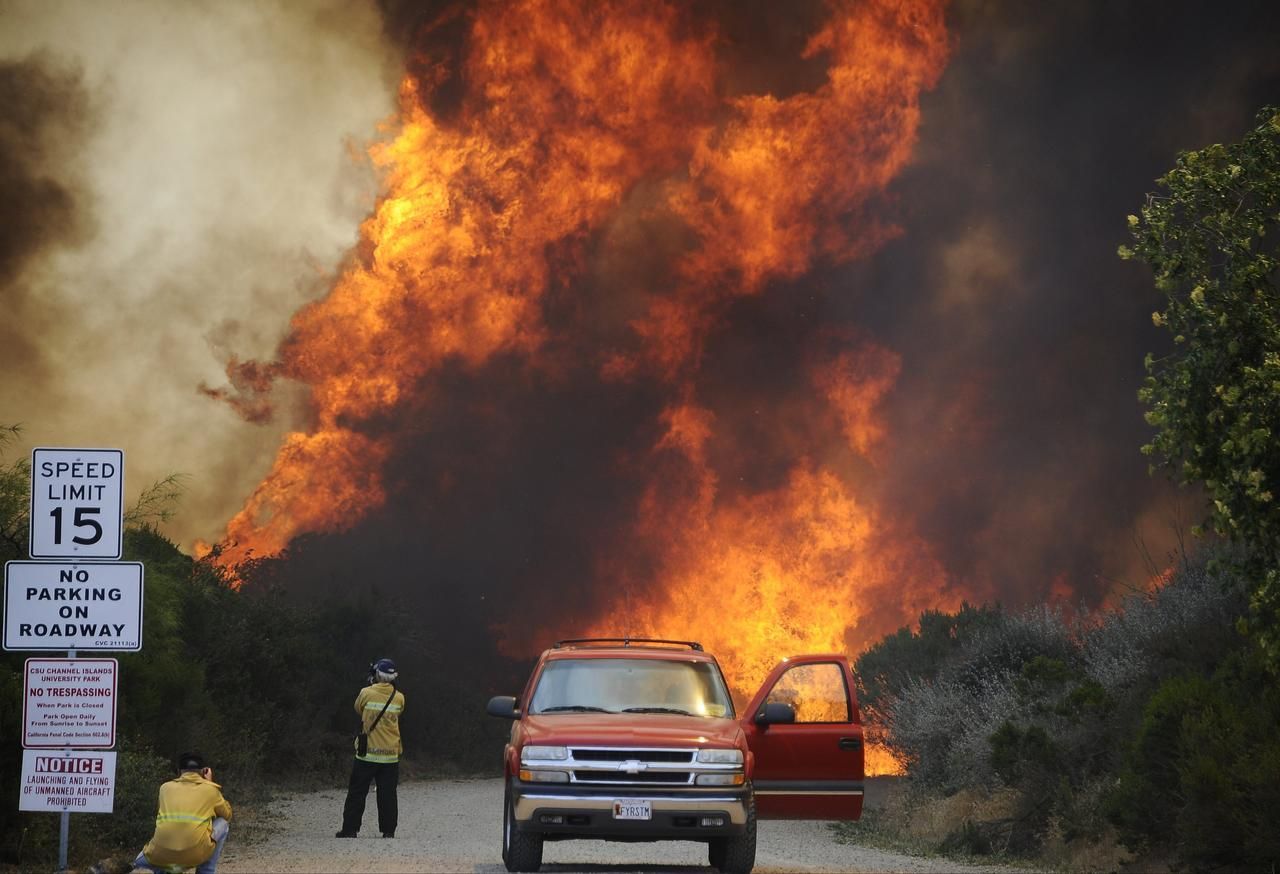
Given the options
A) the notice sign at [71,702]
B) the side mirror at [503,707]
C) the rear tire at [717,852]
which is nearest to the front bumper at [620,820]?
the rear tire at [717,852]

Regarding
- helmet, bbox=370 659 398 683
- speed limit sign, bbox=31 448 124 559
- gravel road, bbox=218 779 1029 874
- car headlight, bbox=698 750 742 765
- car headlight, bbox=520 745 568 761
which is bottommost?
gravel road, bbox=218 779 1029 874

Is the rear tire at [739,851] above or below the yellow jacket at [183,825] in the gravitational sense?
below

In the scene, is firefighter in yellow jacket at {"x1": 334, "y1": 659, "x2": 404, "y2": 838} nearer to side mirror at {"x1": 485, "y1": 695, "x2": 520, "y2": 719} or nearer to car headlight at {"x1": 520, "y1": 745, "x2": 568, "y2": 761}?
side mirror at {"x1": 485, "y1": 695, "x2": 520, "y2": 719}

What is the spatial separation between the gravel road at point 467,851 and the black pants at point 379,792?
277 millimetres

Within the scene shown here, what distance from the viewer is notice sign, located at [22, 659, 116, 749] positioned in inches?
545

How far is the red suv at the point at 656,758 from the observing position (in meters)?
14.9

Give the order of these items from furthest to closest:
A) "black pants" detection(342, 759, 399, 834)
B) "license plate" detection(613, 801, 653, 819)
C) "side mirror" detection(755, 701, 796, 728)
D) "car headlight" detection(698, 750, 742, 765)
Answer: "black pants" detection(342, 759, 399, 834), "side mirror" detection(755, 701, 796, 728), "car headlight" detection(698, 750, 742, 765), "license plate" detection(613, 801, 653, 819)

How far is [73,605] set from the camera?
13.9 m

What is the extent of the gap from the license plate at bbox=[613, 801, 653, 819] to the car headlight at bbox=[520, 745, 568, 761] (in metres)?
0.68

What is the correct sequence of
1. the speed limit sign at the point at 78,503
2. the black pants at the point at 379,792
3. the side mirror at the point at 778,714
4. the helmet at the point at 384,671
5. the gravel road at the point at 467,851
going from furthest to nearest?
the black pants at the point at 379,792 → the helmet at the point at 384,671 → the gravel road at the point at 467,851 → the side mirror at the point at 778,714 → the speed limit sign at the point at 78,503

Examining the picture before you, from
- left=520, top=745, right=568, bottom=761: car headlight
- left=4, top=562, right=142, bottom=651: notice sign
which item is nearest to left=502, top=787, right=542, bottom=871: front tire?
left=520, top=745, right=568, bottom=761: car headlight

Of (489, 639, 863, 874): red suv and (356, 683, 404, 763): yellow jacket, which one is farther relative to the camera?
(356, 683, 404, 763): yellow jacket

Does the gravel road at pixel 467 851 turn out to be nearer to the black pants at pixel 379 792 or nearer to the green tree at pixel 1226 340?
the black pants at pixel 379 792

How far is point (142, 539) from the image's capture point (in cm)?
3600
